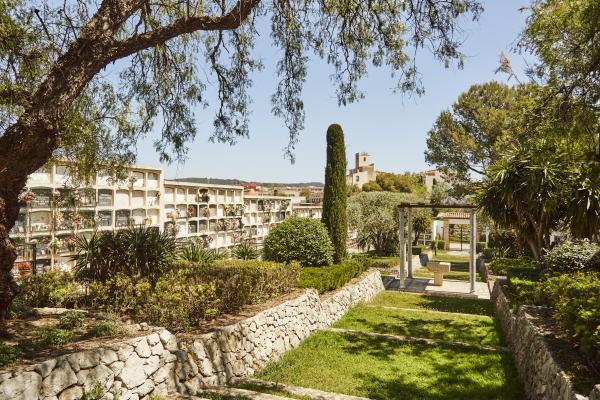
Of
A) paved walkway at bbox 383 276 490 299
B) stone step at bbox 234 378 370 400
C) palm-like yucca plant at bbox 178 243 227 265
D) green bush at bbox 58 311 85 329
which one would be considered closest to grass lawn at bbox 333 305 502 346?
paved walkway at bbox 383 276 490 299

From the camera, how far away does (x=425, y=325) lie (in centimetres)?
942

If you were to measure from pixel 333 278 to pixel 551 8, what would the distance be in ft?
26.4

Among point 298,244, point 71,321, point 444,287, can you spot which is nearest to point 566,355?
point 71,321

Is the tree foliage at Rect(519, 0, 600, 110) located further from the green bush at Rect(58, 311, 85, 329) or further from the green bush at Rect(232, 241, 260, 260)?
the green bush at Rect(232, 241, 260, 260)

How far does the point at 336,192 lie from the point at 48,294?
36.5 ft

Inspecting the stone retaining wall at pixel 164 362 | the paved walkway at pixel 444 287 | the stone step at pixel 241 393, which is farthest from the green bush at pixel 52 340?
the paved walkway at pixel 444 287

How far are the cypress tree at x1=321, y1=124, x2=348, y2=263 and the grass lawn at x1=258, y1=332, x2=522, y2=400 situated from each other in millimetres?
7828

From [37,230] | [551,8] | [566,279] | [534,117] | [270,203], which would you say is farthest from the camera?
[270,203]

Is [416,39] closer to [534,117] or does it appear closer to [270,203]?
[534,117]

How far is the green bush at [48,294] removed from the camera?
7.11 meters

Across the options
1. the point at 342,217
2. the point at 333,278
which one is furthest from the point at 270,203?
the point at 333,278

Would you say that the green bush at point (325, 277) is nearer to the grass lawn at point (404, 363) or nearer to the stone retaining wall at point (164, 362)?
the grass lawn at point (404, 363)

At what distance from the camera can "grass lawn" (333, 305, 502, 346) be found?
8.48 meters

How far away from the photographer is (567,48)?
25.7 feet
